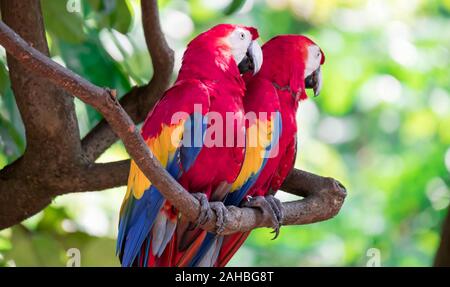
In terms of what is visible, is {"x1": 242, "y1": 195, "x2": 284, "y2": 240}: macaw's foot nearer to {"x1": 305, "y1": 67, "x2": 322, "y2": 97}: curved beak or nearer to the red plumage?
the red plumage

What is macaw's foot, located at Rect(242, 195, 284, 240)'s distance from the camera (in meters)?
1.49

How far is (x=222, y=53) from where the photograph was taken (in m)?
1.58

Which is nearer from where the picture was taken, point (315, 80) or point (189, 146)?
point (189, 146)

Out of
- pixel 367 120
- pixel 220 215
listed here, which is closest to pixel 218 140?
pixel 220 215

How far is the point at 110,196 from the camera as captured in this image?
271 cm

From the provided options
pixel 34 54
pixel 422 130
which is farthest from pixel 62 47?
pixel 422 130

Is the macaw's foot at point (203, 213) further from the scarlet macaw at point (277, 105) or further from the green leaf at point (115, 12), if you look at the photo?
the green leaf at point (115, 12)

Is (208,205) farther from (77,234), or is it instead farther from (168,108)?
(77,234)

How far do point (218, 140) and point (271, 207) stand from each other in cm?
15

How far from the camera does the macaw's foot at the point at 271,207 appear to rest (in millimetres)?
1493

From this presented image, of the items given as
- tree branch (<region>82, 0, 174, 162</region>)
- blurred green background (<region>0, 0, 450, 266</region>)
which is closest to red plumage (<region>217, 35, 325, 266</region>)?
tree branch (<region>82, 0, 174, 162</region>)

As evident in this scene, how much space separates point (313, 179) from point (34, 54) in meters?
0.71

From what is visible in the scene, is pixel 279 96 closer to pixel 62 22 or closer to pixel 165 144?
pixel 165 144
